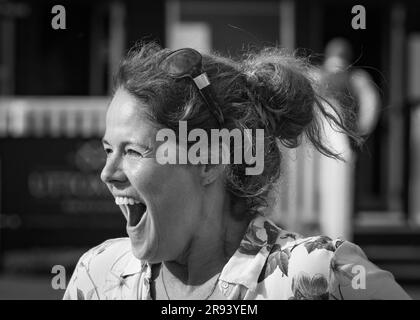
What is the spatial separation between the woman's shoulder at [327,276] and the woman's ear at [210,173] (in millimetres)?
252

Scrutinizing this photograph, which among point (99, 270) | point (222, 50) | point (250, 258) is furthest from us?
point (222, 50)

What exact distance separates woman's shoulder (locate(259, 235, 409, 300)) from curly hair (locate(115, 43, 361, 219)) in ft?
0.76

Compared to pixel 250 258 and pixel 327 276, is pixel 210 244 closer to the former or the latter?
pixel 250 258

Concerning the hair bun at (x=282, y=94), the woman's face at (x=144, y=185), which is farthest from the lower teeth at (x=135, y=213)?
the hair bun at (x=282, y=94)

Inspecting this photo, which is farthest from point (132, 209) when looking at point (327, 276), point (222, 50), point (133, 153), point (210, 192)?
point (222, 50)

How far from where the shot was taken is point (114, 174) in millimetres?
1983

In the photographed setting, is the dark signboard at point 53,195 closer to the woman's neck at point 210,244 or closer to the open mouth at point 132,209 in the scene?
the woman's neck at point 210,244

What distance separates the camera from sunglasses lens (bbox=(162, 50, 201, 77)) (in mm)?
2021

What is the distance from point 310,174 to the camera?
8.03m

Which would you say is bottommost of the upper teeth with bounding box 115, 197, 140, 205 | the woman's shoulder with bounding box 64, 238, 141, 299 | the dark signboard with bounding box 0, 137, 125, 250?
the dark signboard with bounding box 0, 137, 125, 250

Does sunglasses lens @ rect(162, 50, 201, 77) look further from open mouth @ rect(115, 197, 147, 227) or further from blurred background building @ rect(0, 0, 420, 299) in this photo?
blurred background building @ rect(0, 0, 420, 299)

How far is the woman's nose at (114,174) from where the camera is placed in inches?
77.9

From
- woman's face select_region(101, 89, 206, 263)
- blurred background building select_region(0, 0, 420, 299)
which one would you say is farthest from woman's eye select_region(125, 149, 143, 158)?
blurred background building select_region(0, 0, 420, 299)

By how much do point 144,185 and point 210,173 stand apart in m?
0.21
